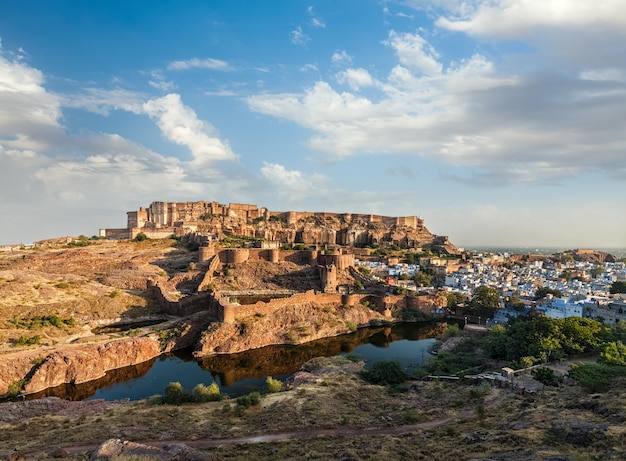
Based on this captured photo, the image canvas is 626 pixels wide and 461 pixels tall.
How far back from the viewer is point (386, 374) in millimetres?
20844

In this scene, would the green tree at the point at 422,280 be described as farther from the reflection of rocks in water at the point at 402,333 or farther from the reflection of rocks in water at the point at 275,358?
the reflection of rocks in water at the point at 275,358

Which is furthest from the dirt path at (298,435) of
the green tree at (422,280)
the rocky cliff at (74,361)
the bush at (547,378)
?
the green tree at (422,280)

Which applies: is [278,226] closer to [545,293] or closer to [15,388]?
[545,293]

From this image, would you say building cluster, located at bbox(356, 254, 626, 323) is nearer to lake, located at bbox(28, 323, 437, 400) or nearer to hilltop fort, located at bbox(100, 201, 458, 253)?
lake, located at bbox(28, 323, 437, 400)

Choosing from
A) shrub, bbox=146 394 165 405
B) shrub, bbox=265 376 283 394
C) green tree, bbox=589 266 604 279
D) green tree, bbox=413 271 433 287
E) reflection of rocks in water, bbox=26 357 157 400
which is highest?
green tree, bbox=589 266 604 279

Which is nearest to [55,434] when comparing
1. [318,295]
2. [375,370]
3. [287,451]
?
[287,451]

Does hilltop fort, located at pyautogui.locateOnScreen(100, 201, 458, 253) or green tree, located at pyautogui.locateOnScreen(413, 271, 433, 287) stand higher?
hilltop fort, located at pyautogui.locateOnScreen(100, 201, 458, 253)

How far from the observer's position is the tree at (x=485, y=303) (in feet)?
122

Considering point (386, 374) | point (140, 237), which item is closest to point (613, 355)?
point (386, 374)

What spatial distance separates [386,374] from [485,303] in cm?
2020

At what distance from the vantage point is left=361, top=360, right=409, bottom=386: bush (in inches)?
A: 811

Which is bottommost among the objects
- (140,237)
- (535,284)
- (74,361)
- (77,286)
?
(74,361)

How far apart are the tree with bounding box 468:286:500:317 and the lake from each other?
6.71 metres

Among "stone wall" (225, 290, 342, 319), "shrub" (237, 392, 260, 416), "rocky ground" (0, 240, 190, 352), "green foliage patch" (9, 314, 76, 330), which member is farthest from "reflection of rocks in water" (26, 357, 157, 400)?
"shrub" (237, 392, 260, 416)
